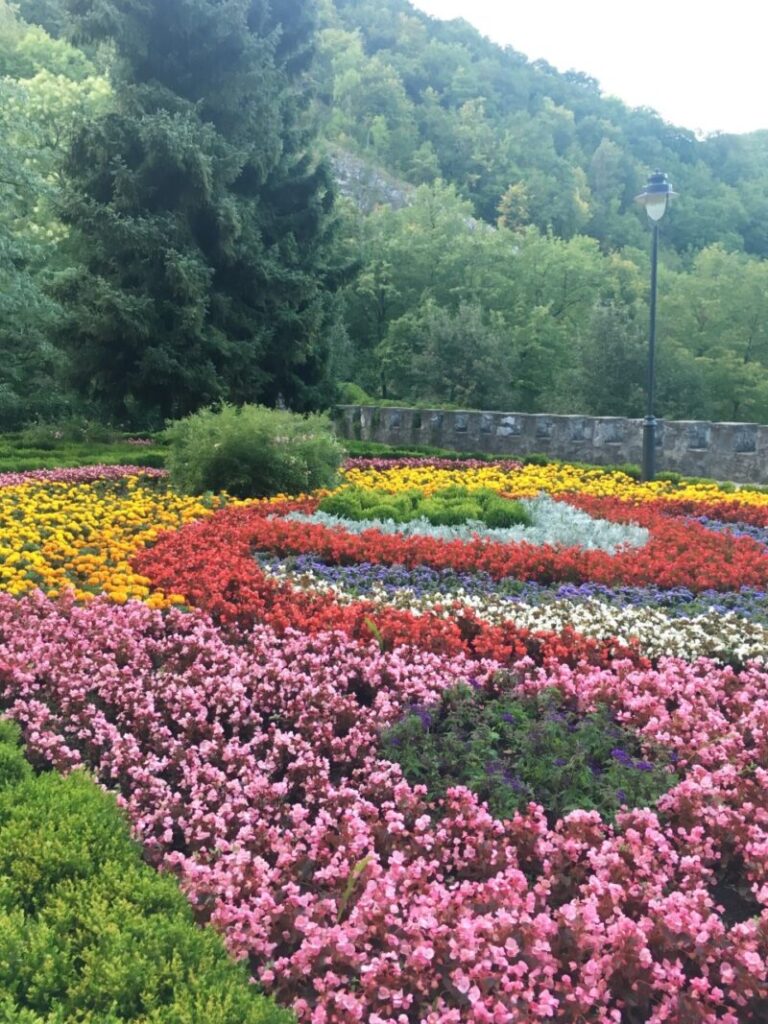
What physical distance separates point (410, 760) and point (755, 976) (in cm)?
150

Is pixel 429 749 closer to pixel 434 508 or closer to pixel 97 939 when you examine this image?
pixel 97 939

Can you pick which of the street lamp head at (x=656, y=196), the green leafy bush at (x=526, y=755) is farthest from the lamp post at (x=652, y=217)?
the green leafy bush at (x=526, y=755)

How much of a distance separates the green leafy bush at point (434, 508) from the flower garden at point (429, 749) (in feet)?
3.89

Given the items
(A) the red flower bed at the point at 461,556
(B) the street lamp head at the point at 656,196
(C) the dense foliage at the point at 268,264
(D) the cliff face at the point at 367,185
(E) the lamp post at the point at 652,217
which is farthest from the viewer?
(D) the cliff face at the point at 367,185

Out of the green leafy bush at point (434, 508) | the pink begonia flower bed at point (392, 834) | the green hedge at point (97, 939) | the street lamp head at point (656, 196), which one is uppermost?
the street lamp head at point (656, 196)

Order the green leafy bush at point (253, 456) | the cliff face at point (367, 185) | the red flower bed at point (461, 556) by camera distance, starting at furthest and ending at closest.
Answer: the cliff face at point (367, 185) < the green leafy bush at point (253, 456) < the red flower bed at point (461, 556)

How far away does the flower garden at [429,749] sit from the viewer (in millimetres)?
2342

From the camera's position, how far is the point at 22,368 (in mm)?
20969

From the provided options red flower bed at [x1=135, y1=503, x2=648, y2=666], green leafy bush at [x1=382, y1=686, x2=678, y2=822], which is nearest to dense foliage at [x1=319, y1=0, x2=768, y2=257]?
red flower bed at [x1=135, y1=503, x2=648, y2=666]

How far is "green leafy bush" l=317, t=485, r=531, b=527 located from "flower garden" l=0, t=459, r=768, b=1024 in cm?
119

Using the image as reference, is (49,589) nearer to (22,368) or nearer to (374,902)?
(374,902)

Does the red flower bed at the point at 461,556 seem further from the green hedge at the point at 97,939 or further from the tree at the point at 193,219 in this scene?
the tree at the point at 193,219

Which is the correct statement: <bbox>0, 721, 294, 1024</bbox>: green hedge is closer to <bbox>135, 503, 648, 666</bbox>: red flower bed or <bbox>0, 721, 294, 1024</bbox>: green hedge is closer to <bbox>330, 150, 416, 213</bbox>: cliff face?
<bbox>135, 503, 648, 666</bbox>: red flower bed

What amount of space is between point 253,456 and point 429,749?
282 inches
